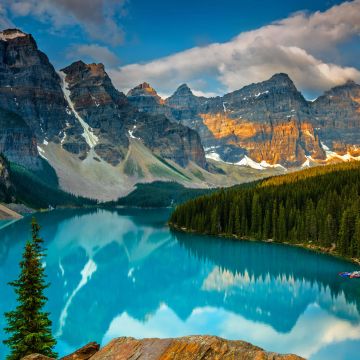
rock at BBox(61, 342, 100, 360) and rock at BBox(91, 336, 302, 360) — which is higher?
rock at BBox(91, 336, 302, 360)

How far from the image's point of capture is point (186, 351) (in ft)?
45.4

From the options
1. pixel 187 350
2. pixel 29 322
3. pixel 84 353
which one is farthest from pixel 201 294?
pixel 187 350

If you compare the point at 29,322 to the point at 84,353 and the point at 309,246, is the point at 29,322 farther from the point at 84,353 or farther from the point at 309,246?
the point at 309,246

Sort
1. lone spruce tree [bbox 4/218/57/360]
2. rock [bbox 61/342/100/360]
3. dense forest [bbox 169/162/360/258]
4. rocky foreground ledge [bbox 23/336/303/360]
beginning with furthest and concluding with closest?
dense forest [bbox 169/162/360/258]
lone spruce tree [bbox 4/218/57/360]
rock [bbox 61/342/100/360]
rocky foreground ledge [bbox 23/336/303/360]

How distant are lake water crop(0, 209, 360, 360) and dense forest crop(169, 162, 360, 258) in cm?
661

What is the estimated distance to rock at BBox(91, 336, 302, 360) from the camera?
44.5 feet

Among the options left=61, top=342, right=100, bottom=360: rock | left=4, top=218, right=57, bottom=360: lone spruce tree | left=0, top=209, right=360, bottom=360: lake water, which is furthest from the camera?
left=0, top=209, right=360, bottom=360: lake water

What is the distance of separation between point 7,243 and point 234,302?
67.6 m

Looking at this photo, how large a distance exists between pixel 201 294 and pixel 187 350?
4950 centimetres

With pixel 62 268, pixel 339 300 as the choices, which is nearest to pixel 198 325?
pixel 339 300

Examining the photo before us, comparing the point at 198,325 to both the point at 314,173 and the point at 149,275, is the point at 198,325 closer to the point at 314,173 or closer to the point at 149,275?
the point at 149,275

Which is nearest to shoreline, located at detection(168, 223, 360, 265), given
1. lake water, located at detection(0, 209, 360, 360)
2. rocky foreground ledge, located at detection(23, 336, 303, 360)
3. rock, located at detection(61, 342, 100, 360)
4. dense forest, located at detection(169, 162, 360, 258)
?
dense forest, located at detection(169, 162, 360, 258)

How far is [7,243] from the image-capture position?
106875mm

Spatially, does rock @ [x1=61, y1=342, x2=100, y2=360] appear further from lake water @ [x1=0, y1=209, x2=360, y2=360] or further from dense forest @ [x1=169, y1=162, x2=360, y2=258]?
dense forest @ [x1=169, y1=162, x2=360, y2=258]
